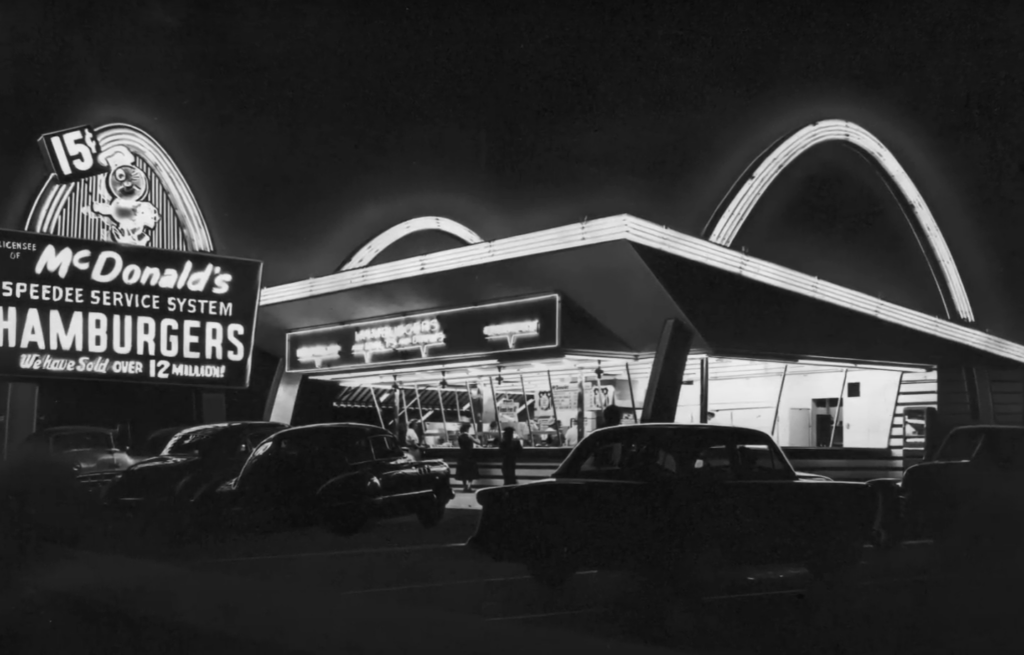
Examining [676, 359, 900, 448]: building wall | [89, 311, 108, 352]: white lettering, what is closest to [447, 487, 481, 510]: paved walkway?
[676, 359, 900, 448]: building wall

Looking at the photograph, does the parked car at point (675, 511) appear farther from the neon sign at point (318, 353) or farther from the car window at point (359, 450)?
the neon sign at point (318, 353)

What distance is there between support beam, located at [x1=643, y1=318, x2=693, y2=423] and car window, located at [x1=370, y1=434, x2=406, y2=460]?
6951 millimetres

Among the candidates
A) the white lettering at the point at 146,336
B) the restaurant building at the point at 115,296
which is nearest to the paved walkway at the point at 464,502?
the restaurant building at the point at 115,296

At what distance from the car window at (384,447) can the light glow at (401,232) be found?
1851 cm

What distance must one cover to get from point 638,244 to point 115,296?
54.9 feet

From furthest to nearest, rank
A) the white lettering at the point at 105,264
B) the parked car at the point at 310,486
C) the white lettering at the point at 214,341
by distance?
the white lettering at the point at 214,341
the white lettering at the point at 105,264
the parked car at the point at 310,486

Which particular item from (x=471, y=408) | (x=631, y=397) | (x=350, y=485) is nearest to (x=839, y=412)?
(x=631, y=397)

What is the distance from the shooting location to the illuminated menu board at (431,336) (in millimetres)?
23812

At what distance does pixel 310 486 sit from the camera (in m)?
15.2

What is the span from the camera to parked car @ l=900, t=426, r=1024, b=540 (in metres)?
12.3

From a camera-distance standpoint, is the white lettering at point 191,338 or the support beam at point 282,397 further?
the support beam at point 282,397

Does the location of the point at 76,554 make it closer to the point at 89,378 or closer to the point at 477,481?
the point at 477,481

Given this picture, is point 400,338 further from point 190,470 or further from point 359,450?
point 190,470

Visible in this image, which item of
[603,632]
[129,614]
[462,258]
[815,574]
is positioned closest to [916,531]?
[815,574]
